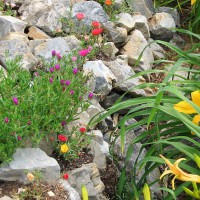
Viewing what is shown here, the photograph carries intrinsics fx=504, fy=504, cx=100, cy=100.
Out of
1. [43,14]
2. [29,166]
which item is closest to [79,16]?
[43,14]

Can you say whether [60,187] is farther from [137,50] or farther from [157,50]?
[157,50]

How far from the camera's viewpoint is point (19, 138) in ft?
8.34

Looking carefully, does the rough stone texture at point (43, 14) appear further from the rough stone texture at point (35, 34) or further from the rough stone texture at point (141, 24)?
the rough stone texture at point (141, 24)

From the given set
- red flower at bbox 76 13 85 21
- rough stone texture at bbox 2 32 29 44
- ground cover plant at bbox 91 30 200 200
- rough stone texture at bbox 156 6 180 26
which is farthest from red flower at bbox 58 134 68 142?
rough stone texture at bbox 156 6 180 26

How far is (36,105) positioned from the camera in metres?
2.71

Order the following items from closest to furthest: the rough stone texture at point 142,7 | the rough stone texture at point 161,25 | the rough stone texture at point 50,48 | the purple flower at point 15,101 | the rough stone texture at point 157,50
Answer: the purple flower at point 15,101 < the rough stone texture at point 50,48 < the rough stone texture at point 157,50 < the rough stone texture at point 142,7 < the rough stone texture at point 161,25

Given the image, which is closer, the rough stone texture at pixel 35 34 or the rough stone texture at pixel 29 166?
the rough stone texture at pixel 29 166

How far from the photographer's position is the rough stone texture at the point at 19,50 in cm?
334

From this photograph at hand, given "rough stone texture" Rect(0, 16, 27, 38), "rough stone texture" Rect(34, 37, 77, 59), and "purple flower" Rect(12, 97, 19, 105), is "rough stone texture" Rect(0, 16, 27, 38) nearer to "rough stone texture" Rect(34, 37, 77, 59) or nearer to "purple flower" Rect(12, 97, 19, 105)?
"rough stone texture" Rect(34, 37, 77, 59)

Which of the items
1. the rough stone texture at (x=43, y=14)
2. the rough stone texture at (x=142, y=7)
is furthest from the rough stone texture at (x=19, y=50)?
the rough stone texture at (x=142, y=7)

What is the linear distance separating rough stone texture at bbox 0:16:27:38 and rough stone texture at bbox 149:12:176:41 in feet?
5.49

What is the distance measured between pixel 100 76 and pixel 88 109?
13.8 inches

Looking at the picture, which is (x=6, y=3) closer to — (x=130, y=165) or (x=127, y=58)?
(x=127, y=58)

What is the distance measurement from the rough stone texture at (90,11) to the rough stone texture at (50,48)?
0.59 metres
